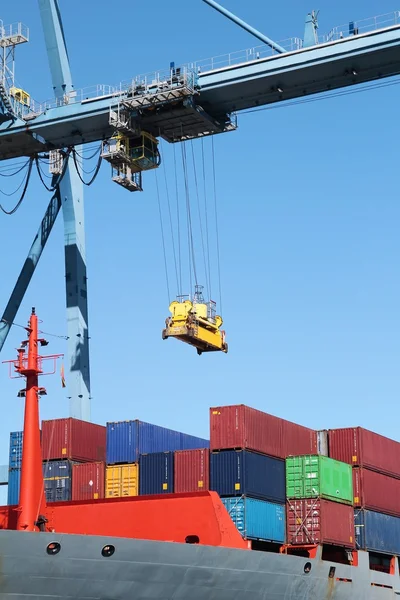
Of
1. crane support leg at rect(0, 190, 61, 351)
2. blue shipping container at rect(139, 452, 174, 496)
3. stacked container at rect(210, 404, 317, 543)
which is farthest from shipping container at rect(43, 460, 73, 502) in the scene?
crane support leg at rect(0, 190, 61, 351)

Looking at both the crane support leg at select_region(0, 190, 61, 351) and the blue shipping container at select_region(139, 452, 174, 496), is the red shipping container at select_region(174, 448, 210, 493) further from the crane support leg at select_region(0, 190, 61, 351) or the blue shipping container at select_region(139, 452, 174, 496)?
the crane support leg at select_region(0, 190, 61, 351)

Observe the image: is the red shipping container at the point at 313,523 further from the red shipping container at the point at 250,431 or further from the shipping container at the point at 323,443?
the shipping container at the point at 323,443

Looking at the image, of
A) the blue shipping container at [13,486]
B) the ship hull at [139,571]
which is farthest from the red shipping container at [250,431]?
the blue shipping container at [13,486]

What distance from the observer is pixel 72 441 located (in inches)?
1560

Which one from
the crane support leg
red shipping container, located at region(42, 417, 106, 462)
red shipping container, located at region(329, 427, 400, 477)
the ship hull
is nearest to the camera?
the ship hull

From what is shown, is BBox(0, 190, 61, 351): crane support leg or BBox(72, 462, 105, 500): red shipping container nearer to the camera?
→ BBox(72, 462, 105, 500): red shipping container

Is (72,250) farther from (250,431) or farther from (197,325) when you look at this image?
(250,431)

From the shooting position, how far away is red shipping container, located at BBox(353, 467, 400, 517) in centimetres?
3988

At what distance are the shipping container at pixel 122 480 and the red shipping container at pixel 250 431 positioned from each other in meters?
3.34

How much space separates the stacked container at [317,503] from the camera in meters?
36.5

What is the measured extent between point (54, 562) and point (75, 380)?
820 inches

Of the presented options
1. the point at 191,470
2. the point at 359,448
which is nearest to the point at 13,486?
the point at 191,470

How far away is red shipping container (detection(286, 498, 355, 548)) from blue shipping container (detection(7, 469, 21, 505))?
35.7 feet

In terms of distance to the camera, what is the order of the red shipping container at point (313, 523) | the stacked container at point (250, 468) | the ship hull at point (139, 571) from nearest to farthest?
the ship hull at point (139, 571) < the stacked container at point (250, 468) < the red shipping container at point (313, 523)
